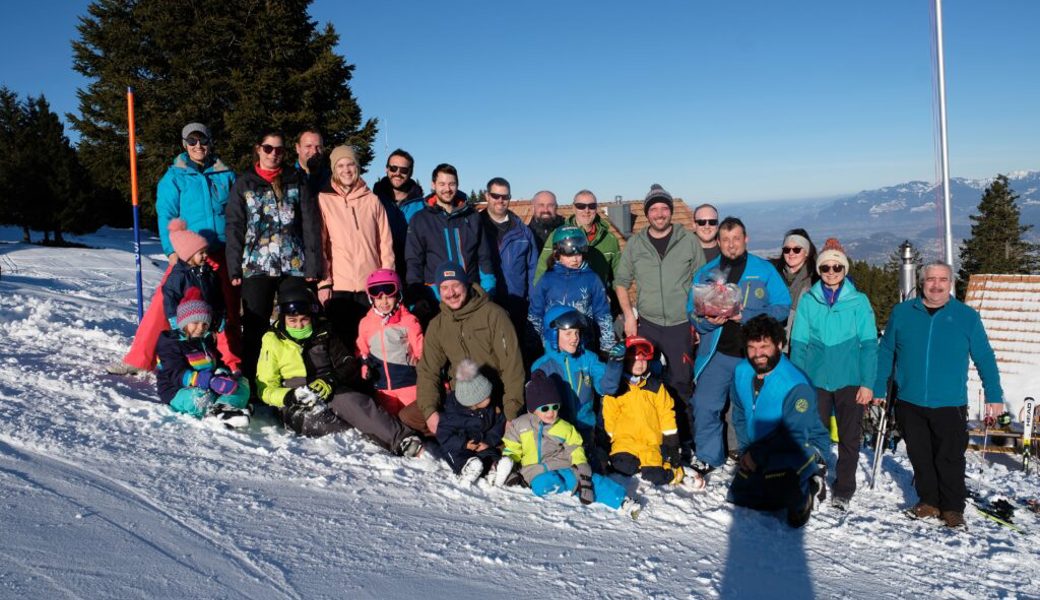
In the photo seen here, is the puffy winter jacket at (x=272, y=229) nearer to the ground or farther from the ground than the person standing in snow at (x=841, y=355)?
farther from the ground

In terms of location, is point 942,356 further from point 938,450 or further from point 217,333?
point 217,333

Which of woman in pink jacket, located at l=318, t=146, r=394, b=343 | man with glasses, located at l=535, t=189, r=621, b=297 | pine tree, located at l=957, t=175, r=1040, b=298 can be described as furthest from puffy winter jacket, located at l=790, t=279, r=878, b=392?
pine tree, located at l=957, t=175, r=1040, b=298

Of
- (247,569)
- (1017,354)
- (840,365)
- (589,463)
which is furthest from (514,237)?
(1017,354)

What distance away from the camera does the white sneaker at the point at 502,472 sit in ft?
15.8

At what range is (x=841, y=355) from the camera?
525 cm

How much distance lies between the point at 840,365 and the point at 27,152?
113 feet

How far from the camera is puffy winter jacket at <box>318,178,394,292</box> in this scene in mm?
6004

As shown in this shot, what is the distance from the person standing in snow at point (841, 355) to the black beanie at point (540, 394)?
6.66ft

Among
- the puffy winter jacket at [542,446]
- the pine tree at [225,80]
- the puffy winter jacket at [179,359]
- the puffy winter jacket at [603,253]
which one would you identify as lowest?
the puffy winter jacket at [542,446]

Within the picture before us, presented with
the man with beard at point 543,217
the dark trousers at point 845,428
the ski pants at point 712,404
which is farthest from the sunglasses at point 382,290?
the dark trousers at point 845,428

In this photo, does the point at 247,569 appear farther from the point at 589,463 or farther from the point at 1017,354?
the point at 1017,354

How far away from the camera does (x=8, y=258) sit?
59.3 feet

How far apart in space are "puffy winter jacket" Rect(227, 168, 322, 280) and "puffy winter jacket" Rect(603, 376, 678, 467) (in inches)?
111

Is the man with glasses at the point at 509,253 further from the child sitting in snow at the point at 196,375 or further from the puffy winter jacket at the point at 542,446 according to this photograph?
the child sitting in snow at the point at 196,375
